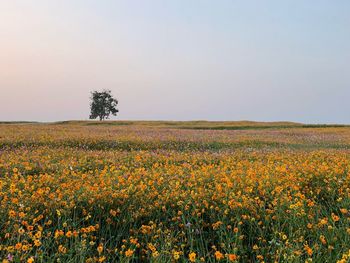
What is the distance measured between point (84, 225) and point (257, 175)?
439 centimetres

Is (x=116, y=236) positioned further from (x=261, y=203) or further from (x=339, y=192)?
(x=339, y=192)

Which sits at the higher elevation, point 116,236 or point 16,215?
point 16,215

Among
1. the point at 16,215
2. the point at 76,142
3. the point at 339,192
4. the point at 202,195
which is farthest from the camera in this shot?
the point at 76,142

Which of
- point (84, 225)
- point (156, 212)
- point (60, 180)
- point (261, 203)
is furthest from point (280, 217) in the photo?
point (60, 180)

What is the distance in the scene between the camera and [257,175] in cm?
874

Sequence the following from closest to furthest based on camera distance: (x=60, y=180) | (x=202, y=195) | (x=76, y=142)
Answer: (x=202, y=195)
(x=60, y=180)
(x=76, y=142)

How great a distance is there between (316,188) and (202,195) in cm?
280

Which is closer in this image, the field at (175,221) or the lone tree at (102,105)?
the field at (175,221)

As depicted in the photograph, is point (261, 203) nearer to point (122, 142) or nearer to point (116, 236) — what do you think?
point (116, 236)

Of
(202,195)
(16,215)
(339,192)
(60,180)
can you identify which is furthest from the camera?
(60,180)

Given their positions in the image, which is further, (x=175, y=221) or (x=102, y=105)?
(x=102, y=105)

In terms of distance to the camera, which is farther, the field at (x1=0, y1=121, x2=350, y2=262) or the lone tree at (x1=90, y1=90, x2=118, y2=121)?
the lone tree at (x1=90, y1=90, x2=118, y2=121)

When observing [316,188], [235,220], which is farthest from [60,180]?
[316,188]

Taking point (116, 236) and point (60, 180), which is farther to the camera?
point (60, 180)
